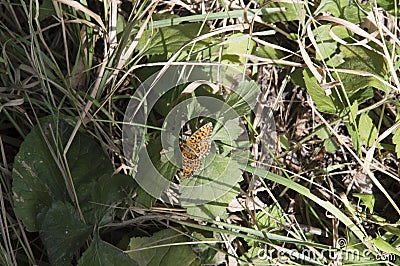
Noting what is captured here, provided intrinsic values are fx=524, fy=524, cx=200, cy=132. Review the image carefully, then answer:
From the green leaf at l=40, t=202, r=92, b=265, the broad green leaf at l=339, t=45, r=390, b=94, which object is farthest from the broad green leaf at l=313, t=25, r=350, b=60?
the green leaf at l=40, t=202, r=92, b=265

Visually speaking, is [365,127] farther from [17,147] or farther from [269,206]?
[17,147]

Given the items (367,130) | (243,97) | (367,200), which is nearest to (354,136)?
(367,130)

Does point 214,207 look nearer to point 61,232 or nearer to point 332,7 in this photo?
point 61,232

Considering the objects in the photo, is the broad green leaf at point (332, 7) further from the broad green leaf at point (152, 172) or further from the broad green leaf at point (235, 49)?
the broad green leaf at point (152, 172)

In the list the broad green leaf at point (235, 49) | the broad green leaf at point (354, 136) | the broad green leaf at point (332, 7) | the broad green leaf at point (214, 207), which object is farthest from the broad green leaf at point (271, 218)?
the broad green leaf at point (332, 7)

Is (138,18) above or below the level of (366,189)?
above

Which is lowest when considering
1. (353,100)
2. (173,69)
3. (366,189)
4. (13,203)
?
(366,189)

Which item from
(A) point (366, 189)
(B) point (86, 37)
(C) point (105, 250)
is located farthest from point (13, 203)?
(A) point (366, 189)
